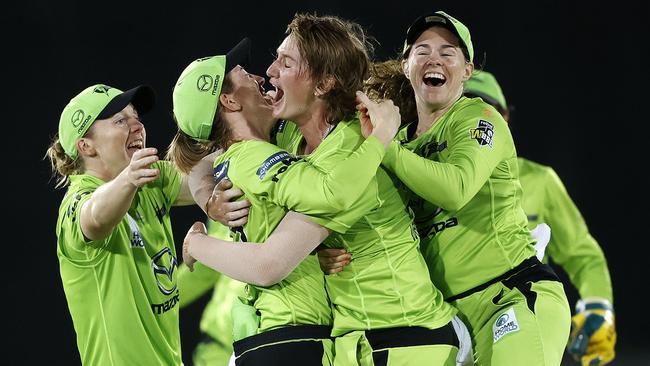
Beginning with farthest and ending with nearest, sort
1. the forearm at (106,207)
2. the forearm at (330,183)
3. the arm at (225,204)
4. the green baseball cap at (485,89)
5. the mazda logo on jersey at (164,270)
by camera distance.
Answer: the green baseball cap at (485,89) < the mazda logo on jersey at (164,270) < the forearm at (106,207) < the arm at (225,204) < the forearm at (330,183)

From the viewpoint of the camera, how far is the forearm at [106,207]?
3.13 meters

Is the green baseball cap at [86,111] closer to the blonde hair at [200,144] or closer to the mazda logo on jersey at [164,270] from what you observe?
the mazda logo on jersey at [164,270]

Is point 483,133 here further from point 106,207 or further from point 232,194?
point 106,207

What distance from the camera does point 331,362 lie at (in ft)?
8.96

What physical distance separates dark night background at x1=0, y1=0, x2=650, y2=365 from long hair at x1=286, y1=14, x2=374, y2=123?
126 inches

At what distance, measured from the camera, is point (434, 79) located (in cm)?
327

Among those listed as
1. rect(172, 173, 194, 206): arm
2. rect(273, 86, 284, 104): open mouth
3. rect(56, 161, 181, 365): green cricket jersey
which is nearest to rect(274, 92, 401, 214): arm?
rect(273, 86, 284, 104): open mouth

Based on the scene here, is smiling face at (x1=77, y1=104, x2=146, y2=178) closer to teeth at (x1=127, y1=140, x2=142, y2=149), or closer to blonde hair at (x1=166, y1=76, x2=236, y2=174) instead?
teeth at (x1=127, y1=140, x2=142, y2=149)

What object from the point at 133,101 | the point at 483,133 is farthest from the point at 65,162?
the point at 483,133

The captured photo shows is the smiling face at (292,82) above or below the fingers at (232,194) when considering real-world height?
above

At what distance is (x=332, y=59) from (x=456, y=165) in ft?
1.58

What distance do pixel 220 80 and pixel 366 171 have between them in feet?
1.86

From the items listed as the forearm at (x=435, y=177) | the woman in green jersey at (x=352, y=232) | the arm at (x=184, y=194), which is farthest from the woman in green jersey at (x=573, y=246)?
the woman in green jersey at (x=352, y=232)

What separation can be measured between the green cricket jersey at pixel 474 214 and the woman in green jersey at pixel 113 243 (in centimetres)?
91
